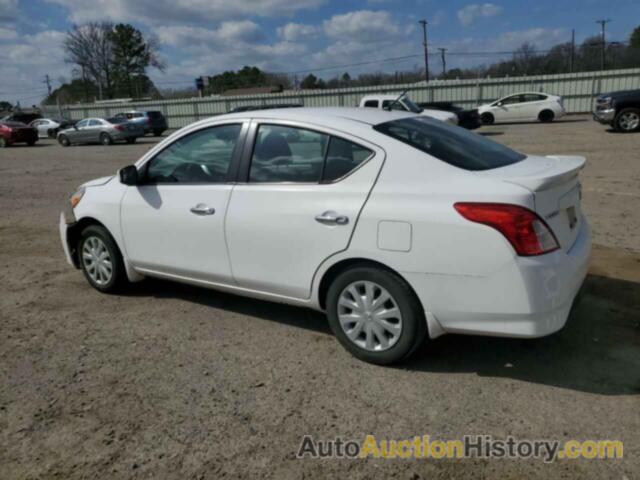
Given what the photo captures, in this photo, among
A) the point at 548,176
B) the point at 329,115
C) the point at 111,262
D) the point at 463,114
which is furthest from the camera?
the point at 463,114

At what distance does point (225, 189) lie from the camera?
13.4 ft

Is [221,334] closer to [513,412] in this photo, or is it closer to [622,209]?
[513,412]

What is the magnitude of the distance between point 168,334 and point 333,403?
1.63 m

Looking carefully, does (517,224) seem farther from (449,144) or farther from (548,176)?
(449,144)

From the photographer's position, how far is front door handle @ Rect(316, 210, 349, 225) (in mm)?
3484

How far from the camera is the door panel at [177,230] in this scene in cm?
413

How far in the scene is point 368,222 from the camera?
11.1 ft

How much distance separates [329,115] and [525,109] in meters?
26.3

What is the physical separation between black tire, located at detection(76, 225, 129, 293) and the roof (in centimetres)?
162

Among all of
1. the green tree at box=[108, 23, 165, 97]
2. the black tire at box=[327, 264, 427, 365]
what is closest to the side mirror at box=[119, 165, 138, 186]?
the black tire at box=[327, 264, 427, 365]

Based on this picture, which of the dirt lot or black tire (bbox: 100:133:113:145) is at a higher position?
black tire (bbox: 100:133:113:145)

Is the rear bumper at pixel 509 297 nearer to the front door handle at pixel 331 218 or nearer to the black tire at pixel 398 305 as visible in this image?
the black tire at pixel 398 305

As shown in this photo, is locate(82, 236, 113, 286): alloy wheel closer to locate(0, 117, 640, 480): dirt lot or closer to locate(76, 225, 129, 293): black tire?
locate(76, 225, 129, 293): black tire

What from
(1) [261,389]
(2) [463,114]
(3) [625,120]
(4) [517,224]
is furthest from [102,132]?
(4) [517,224]
